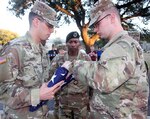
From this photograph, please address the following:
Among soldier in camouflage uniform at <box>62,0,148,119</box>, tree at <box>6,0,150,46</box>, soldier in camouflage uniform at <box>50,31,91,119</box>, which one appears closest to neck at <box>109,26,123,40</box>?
soldier in camouflage uniform at <box>62,0,148,119</box>

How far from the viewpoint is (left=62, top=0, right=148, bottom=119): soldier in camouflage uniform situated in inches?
80.0

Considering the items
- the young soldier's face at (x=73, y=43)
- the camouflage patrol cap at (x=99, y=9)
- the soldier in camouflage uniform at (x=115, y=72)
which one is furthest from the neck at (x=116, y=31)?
the young soldier's face at (x=73, y=43)

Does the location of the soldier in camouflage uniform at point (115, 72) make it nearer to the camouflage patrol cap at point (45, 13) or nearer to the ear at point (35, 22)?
the camouflage patrol cap at point (45, 13)

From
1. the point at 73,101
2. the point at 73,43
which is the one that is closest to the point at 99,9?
the point at 73,101

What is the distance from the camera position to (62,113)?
4.45 meters

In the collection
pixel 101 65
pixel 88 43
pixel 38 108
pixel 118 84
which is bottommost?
pixel 38 108

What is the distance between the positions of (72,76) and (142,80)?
0.54 metres

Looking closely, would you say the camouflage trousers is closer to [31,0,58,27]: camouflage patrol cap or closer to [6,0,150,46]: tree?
[31,0,58,27]: camouflage patrol cap

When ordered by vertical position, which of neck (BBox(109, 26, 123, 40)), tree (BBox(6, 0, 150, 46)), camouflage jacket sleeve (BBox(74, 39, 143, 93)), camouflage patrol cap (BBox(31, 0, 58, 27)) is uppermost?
tree (BBox(6, 0, 150, 46))

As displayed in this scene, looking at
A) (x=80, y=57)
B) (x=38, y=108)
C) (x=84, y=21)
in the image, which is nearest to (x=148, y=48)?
(x=84, y=21)

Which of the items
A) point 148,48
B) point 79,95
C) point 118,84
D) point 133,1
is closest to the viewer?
point 118,84

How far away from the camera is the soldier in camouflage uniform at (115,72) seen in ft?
6.66

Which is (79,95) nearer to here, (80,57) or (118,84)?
(80,57)

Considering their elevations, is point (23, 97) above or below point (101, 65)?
below
